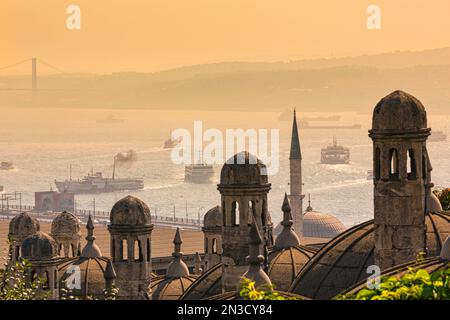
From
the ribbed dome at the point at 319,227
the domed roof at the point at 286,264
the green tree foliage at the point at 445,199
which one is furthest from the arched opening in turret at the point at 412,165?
the ribbed dome at the point at 319,227

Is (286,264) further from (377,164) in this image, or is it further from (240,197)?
(377,164)

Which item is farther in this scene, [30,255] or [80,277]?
[80,277]

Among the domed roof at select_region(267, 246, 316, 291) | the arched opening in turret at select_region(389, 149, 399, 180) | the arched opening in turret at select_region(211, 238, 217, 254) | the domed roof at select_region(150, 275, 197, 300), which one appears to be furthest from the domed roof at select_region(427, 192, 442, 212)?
the arched opening in turret at select_region(211, 238, 217, 254)

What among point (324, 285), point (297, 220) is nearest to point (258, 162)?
point (324, 285)

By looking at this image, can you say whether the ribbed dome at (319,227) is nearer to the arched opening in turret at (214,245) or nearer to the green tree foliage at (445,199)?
the arched opening in turret at (214,245)

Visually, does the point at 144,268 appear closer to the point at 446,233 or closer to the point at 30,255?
the point at 30,255

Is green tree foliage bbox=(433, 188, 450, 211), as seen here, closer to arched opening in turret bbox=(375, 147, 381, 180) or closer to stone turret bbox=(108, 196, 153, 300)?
stone turret bbox=(108, 196, 153, 300)
